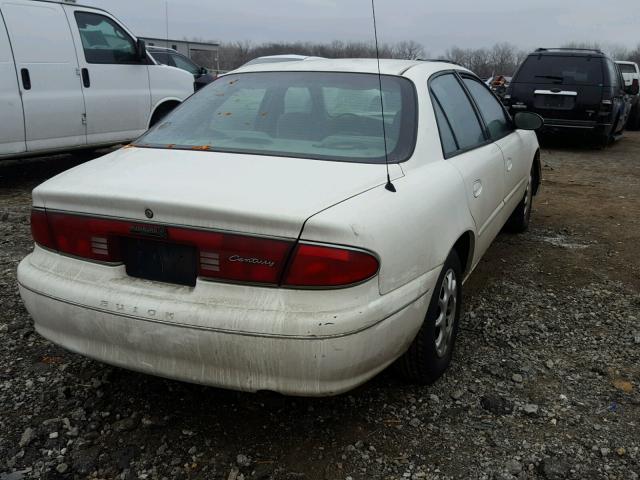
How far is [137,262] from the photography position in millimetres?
2234

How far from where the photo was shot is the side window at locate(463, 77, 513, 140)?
395 cm

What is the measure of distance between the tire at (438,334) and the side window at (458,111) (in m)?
0.76

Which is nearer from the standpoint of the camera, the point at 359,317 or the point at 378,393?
the point at 359,317

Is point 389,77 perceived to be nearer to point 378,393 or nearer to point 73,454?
point 378,393

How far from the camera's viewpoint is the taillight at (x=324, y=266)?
199 cm

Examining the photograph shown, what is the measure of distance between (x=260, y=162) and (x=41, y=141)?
16.1ft

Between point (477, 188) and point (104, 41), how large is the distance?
5.64 m

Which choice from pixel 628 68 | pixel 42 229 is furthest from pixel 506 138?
pixel 628 68

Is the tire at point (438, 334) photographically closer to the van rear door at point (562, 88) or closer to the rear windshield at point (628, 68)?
the van rear door at point (562, 88)

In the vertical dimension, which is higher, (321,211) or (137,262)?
(321,211)

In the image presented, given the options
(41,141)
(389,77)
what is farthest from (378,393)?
(41,141)

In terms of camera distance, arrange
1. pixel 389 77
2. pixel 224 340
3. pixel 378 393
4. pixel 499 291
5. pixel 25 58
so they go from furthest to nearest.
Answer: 1. pixel 25 58
2. pixel 499 291
3. pixel 389 77
4. pixel 378 393
5. pixel 224 340

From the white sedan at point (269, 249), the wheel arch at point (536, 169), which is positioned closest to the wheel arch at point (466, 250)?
the white sedan at point (269, 249)

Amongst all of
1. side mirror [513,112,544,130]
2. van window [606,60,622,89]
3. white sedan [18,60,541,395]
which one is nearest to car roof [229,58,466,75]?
white sedan [18,60,541,395]
